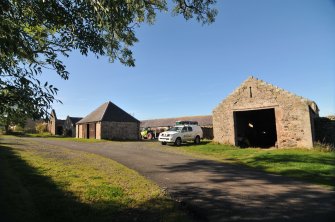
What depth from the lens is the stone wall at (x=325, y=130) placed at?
21641 mm

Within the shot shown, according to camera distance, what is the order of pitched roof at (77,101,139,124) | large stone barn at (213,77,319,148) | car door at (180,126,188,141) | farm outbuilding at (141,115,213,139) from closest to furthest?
large stone barn at (213,77,319,148)
car door at (180,126,188,141)
pitched roof at (77,101,139,124)
farm outbuilding at (141,115,213,139)

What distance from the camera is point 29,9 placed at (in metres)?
6.89

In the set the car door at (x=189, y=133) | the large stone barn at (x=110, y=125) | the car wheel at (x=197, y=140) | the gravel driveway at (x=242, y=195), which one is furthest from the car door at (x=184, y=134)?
the large stone barn at (x=110, y=125)

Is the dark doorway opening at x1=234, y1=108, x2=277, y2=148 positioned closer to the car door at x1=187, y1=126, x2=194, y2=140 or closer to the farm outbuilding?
the car door at x1=187, y1=126, x2=194, y2=140

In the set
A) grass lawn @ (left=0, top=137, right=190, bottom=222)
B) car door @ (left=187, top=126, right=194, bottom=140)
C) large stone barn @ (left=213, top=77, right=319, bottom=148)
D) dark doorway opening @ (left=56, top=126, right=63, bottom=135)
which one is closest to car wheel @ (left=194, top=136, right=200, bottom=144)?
car door @ (left=187, top=126, right=194, bottom=140)

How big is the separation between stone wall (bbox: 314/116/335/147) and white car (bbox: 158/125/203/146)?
10162mm

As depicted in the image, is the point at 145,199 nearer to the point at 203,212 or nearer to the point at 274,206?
the point at 203,212

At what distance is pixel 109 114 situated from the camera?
126 ft

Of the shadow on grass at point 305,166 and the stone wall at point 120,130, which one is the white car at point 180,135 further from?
the stone wall at point 120,130

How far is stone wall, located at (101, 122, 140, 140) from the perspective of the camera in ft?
122

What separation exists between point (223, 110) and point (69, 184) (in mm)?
18457

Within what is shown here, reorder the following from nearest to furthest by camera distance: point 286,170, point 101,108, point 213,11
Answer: point 286,170 < point 213,11 < point 101,108

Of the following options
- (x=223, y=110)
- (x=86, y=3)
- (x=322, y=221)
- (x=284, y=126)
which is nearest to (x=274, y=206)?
(x=322, y=221)

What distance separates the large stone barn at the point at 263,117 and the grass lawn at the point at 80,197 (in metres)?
14.7
